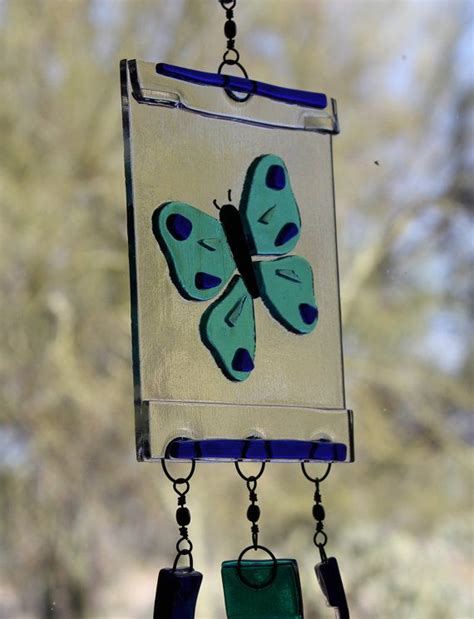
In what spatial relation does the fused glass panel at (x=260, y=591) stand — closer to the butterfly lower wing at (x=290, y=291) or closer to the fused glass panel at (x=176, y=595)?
the fused glass panel at (x=176, y=595)

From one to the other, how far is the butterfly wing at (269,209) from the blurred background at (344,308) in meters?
0.98

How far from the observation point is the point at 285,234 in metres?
0.73

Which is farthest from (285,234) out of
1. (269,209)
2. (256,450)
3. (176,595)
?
(176,595)

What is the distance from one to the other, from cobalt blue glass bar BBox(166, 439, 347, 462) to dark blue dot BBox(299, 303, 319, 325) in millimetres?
95

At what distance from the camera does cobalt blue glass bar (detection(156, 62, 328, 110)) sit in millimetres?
690

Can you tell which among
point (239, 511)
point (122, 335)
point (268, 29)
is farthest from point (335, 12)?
point (239, 511)

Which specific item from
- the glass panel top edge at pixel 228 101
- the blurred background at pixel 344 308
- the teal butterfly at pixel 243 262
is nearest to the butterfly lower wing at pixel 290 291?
the teal butterfly at pixel 243 262

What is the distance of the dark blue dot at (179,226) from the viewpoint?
668 mm

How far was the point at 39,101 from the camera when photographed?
168cm

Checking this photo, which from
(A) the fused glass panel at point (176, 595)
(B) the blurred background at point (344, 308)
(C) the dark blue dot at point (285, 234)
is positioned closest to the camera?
(A) the fused glass panel at point (176, 595)

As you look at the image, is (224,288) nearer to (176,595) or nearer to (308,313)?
(308,313)

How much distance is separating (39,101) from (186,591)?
124cm

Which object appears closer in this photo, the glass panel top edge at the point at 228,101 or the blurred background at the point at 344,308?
the glass panel top edge at the point at 228,101

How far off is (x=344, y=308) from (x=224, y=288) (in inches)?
42.8
